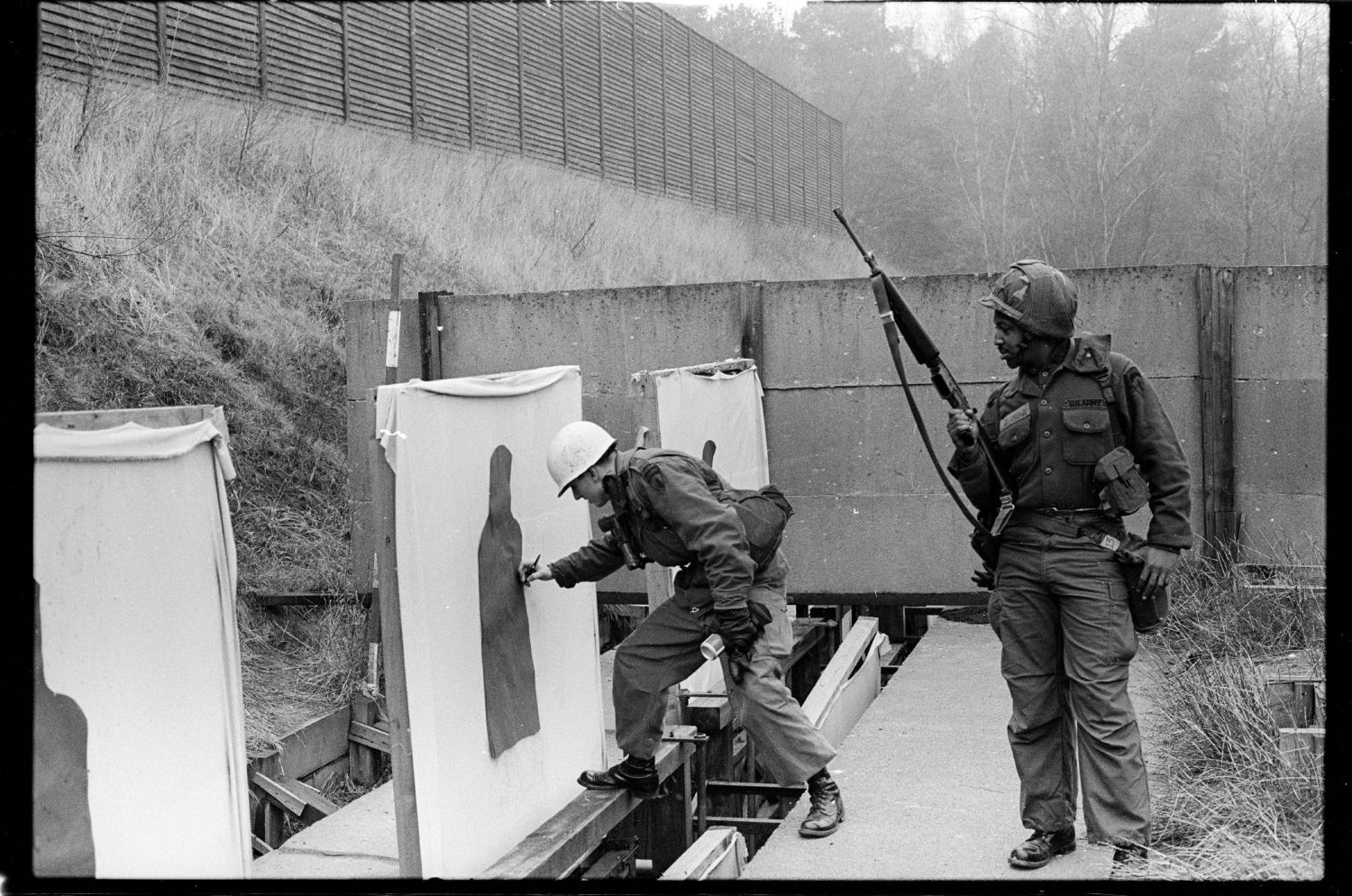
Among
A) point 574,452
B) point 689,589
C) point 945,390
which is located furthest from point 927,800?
point 574,452

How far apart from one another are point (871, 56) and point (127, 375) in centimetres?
2097

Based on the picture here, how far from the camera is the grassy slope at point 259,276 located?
8414 millimetres

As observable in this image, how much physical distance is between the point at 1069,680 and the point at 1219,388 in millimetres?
4499

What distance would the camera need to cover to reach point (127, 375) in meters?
8.77

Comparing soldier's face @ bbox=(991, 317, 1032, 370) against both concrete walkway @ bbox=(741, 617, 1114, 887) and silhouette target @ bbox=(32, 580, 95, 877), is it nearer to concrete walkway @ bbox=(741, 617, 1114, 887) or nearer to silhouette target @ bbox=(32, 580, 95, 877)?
concrete walkway @ bbox=(741, 617, 1114, 887)

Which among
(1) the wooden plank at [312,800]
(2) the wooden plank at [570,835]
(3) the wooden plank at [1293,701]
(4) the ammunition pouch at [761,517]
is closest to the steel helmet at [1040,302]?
(4) the ammunition pouch at [761,517]

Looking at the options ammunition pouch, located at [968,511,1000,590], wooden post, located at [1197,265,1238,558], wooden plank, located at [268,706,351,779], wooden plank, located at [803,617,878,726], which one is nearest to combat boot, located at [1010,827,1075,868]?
ammunition pouch, located at [968,511,1000,590]

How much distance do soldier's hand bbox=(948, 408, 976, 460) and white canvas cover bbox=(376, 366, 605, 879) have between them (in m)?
1.71

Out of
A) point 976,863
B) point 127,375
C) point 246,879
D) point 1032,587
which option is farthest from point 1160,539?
point 127,375

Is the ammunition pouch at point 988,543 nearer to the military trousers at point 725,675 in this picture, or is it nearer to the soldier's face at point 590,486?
the military trousers at point 725,675

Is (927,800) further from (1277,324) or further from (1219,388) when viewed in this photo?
(1277,324)

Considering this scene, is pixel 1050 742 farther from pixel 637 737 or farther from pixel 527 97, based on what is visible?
pixel 527 97

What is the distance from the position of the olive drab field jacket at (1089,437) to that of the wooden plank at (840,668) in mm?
2067

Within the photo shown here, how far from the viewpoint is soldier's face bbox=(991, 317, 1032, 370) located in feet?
14.4
